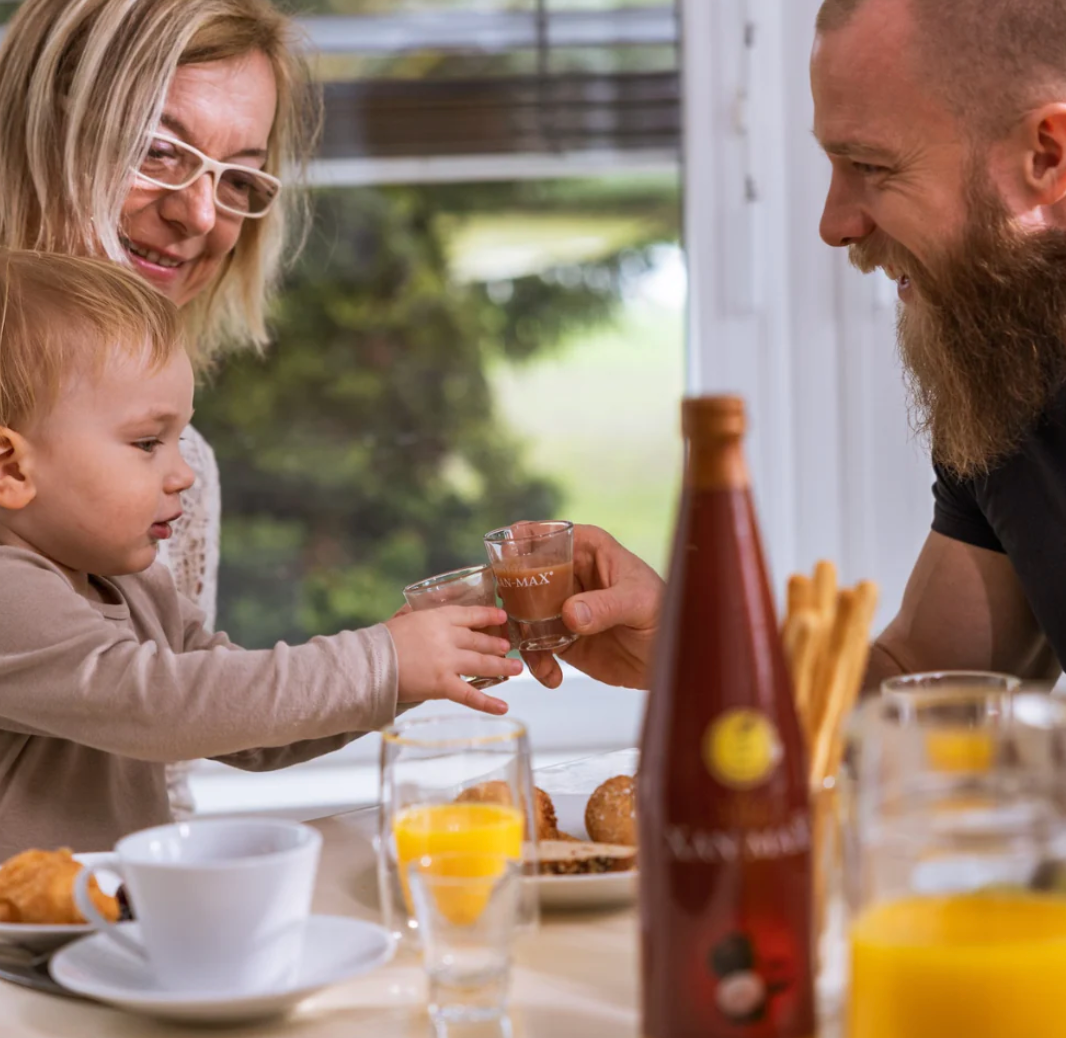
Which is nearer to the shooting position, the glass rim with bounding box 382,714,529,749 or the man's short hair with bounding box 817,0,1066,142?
the glass rim with bounding box 382,714,529,749

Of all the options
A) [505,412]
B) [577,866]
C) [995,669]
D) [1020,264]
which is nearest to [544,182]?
[505,412]

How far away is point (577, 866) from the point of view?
997 millimetres

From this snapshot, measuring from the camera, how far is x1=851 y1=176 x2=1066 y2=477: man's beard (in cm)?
166

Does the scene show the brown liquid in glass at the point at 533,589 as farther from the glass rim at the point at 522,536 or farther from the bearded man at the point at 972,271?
the bearded man at the point at 972,271

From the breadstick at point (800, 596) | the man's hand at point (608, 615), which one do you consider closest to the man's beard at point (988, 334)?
the man's hand at point (608, 615)

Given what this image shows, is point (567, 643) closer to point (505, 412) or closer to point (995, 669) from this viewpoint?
point (995, 669)

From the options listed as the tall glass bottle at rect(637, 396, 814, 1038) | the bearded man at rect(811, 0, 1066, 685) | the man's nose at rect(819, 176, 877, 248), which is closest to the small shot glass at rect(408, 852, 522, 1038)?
the tall glass bottle at rect(637, 396, 814, 1038)

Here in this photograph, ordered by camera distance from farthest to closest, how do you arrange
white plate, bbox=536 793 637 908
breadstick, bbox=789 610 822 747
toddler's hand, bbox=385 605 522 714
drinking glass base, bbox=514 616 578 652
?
drinking glass base, bbox=514 616 578 652, toddler's hand, bbox=385 605 522 714, white plate, bbox=536 793 637 908, breadstick, bbox=789 610 822 747

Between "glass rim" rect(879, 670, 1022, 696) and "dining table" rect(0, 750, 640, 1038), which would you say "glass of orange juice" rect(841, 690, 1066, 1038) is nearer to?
"dining table" rect(0, 750, 640, 1038)

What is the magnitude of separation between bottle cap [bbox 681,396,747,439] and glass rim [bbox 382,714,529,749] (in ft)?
0.92

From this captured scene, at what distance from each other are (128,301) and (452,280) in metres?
1.41

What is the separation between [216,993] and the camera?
0.78 meters

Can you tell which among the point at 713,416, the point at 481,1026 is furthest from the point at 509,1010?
the point at 713,416

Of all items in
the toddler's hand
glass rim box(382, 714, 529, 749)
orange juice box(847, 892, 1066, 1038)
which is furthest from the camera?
the toddler's hand
